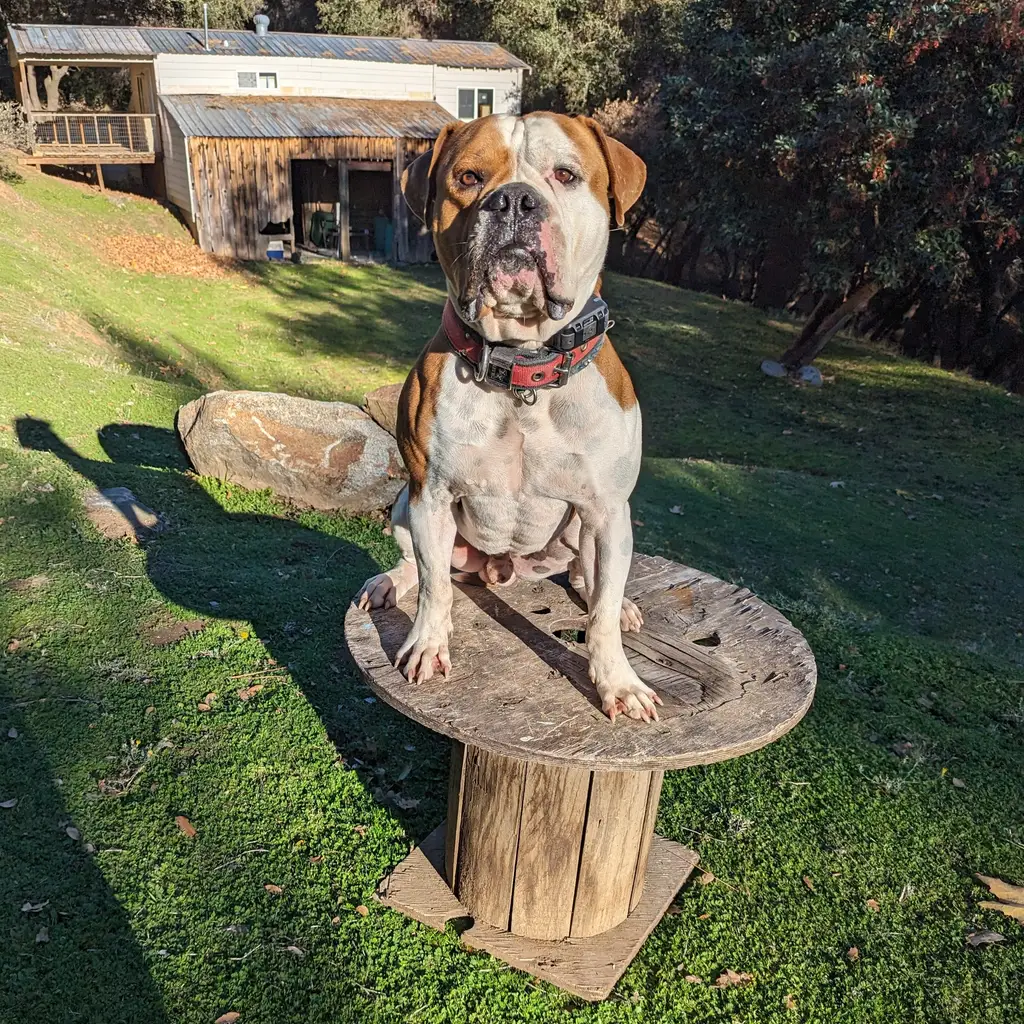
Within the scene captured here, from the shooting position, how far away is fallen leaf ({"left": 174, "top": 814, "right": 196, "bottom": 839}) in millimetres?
3458

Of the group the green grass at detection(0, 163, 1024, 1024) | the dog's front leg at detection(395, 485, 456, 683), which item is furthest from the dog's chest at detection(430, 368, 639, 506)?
the green grass at detection(0, 163, 1024, 1024)

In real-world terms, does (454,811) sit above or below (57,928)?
above

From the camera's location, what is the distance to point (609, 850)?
2.93 metres

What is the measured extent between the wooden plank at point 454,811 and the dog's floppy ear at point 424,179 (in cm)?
177

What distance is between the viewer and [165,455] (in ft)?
26.1

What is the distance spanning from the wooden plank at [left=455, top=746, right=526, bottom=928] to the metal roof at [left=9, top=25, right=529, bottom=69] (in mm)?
23067

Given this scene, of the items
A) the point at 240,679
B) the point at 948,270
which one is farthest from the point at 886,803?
the point at 948,270

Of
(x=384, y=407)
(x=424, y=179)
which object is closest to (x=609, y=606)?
(x=424, y=179)

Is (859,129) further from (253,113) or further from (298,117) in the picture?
(253,113)

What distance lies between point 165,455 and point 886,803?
669cm

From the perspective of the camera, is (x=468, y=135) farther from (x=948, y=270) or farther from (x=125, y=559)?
(x=948, y=270)

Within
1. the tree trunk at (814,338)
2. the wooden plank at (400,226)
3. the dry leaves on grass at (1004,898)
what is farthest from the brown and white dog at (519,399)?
the wooden plank at (400,226)

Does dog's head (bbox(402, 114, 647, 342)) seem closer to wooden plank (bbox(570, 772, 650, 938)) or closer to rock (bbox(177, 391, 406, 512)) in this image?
wooden plank (bbox(570, 772, 650, 938))

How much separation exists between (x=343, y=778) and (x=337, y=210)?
76.5ft
